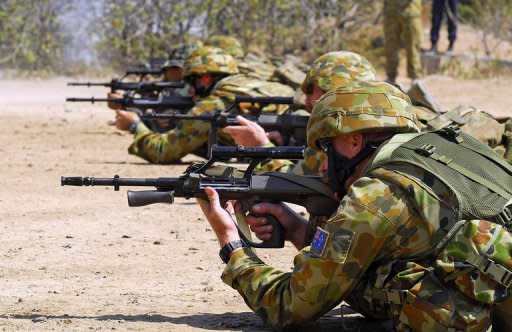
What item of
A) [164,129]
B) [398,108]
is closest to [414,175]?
[398,108]

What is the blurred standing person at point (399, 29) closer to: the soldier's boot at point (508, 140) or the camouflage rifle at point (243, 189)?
the soldier's boot at point (508, 140)

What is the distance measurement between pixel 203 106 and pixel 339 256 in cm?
633

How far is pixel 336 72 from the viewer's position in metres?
7.12

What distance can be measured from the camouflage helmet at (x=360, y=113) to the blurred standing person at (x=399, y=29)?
14.2 meters

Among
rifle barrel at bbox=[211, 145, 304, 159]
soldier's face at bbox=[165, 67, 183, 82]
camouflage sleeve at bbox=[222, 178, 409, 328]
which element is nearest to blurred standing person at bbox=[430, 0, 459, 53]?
soldier's face at bbox=[165, 67, 183, 82]

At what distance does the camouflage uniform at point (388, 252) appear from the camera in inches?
154

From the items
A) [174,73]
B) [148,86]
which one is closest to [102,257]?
→ [148,86]

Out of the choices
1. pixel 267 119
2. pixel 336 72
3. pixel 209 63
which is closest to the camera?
pixel 336 72

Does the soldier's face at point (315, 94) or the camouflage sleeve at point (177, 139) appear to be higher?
the soldier's face at point (315, 94)

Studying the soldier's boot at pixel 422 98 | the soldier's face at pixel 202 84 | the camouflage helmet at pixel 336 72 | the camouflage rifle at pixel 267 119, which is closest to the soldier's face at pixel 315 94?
the camouflage helmet at pixel 336 72

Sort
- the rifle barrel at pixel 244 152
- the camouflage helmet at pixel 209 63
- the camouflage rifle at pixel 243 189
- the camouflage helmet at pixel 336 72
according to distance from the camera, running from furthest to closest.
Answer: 1. the camouflage helmet at pixel 209 63
2. the camouflage helmet at pixel 336 72
3. the rifle barrel at pixel 244 152
4. the camouflage rifle at pixel 243 189

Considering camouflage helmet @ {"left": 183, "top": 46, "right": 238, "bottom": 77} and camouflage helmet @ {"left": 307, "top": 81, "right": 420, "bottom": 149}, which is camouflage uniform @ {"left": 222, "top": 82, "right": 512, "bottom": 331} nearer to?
camouflage helmet @ {"left": 307, "top": 81, "right": 420, "bottom": 149}

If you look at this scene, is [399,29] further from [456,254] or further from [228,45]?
[456,254]

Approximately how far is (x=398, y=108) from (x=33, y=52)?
23.4 meters
